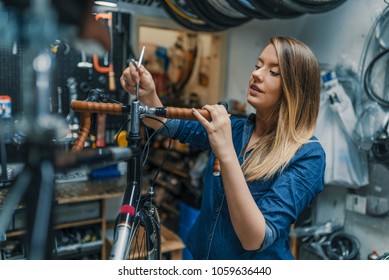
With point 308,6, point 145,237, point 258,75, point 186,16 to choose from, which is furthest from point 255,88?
point 186,16

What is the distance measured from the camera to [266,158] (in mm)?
784

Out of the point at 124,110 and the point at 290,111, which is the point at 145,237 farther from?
the point at 290,111

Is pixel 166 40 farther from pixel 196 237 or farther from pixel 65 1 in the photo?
pixel 65 1

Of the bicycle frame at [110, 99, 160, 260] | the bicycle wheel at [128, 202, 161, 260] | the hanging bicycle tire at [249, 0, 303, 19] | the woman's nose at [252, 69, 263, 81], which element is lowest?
the bicycle wheel at [128, 202, 161, 260]

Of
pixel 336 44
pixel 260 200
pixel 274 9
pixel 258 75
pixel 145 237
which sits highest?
pixel 274 9

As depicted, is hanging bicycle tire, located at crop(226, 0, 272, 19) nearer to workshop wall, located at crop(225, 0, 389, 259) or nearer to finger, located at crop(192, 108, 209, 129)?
workshop wall, located at crop(225, 0, 389, 259)

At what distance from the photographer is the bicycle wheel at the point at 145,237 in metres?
0.73

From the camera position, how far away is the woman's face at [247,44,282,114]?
2.48 feet

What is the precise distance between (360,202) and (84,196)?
1227 mm

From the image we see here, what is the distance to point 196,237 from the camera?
935 mm

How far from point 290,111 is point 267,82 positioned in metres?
0.09

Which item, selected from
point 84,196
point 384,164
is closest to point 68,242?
point 84,196

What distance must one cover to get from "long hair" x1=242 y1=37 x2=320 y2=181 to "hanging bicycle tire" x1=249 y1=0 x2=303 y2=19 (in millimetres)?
520

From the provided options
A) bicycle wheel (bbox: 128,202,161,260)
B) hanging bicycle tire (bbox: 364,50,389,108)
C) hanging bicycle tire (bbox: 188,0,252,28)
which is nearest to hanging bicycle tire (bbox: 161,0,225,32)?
hanging bicycle tire (bbox: 188,0,252,28)
